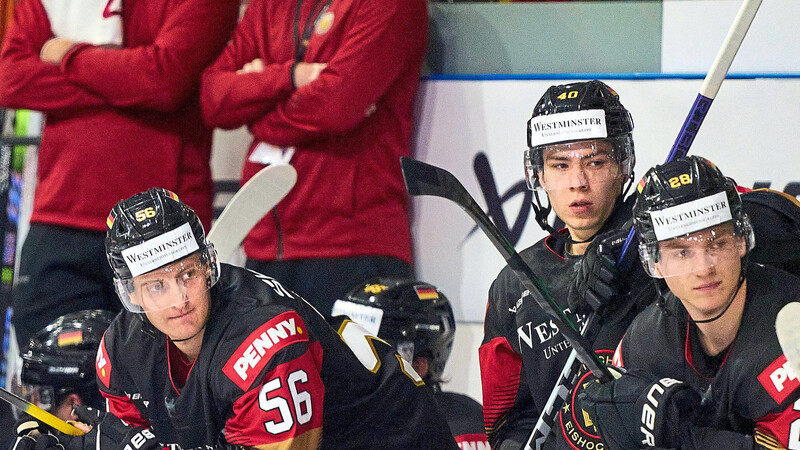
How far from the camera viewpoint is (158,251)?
9.05 ft

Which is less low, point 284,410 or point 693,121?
point 693,121

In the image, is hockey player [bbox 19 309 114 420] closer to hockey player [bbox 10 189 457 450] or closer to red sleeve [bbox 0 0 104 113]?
hockey player [bbox 10 189 457 450]

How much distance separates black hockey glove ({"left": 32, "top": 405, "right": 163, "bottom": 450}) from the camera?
9.32 ft

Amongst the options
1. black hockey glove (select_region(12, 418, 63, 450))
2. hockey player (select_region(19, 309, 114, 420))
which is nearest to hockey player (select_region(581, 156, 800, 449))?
black hockey glove (select_region(12, 418, 63, 450))

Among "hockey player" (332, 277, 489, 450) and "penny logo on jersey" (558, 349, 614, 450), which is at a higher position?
"penny logo on jersey" (558, 349, 614, 450)

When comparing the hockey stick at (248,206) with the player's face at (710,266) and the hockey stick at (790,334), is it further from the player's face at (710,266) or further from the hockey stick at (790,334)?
the hockey stick at (790,334)

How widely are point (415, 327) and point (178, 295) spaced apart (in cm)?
90

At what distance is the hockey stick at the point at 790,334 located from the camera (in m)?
2.05

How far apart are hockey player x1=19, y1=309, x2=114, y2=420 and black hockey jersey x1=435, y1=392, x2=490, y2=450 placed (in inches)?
40.1

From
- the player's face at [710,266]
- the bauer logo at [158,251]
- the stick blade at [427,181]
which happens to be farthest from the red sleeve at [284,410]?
the player's face at [710,266]

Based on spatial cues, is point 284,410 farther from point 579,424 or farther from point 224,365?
point 579,424

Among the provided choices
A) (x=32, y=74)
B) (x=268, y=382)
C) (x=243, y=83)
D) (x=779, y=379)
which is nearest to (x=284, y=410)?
(x=268, y=382)

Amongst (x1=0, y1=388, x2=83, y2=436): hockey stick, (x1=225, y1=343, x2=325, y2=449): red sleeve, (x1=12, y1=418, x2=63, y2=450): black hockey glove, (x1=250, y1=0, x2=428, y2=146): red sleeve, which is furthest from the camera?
(x1=250, y1=0, x2=428, y2=146): red sleeve

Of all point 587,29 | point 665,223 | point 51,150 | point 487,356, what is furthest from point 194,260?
point 587,29
